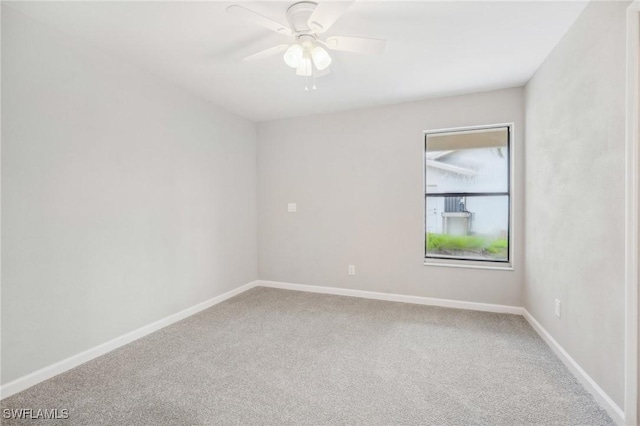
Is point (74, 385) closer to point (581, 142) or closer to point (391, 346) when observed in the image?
point (391, 346)

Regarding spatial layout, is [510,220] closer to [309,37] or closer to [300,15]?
[309,37]

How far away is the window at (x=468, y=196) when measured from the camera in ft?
11.0

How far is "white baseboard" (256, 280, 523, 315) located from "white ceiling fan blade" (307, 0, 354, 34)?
308 cm

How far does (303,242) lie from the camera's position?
421 centimetres

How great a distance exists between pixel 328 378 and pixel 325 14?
2364 millimetres

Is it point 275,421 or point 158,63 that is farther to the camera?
point 158,63

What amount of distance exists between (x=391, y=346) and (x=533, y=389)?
1.00m

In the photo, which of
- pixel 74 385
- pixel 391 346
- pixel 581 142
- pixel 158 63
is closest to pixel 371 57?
pixel 581 142

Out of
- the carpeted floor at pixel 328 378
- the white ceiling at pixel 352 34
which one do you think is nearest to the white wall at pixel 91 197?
the white ceiling at pixel 352 34

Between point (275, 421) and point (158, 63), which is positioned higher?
point (158, 63)

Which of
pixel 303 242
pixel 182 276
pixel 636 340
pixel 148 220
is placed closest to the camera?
pixel 636 340

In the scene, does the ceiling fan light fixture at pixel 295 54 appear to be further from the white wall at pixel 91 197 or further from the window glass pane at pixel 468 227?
the window glass pane at pixel 468 227

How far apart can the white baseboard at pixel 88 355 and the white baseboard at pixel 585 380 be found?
11.4 ft

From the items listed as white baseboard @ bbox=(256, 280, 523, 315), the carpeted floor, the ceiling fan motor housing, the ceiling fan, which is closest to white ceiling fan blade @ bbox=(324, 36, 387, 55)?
the ceiling fan
